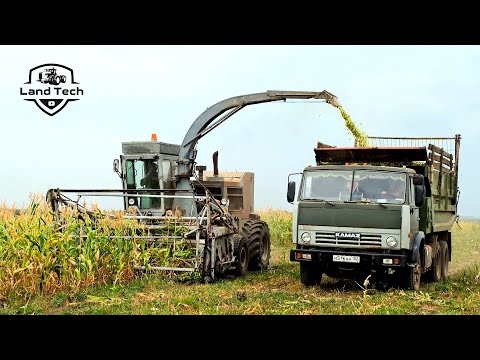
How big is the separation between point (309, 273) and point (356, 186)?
2167 mm

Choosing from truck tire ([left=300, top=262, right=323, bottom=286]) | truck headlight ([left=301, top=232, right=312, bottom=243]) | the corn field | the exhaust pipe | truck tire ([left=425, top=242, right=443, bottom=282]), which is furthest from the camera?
the exhaust pipe

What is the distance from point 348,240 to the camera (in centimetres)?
1310

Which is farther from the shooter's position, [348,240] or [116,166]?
[116,166]

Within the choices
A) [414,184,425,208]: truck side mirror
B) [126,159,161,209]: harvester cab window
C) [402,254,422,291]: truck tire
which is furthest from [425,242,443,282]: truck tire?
[126,159,161,209]: harvester cab window

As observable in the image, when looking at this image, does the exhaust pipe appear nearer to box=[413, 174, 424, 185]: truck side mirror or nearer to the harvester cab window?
the harvester cab window

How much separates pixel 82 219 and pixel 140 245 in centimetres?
191

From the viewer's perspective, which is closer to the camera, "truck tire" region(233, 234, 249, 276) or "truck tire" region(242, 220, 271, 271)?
"truck tire" region(233, 234, 249, 276)

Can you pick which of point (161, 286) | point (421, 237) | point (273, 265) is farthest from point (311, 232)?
point (273, 265)

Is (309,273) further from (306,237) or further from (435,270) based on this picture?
(435,270)

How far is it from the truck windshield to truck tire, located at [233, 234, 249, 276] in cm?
325

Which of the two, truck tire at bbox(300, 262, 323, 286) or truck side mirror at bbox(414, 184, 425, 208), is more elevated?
truck side mirror at bbox(414, 184, 425, 208)

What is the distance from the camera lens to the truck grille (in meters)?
13.0

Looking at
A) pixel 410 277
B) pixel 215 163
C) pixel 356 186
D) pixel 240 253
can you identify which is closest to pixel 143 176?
pixel 215 163

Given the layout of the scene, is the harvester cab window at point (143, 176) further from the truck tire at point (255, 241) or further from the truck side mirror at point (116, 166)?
the truck tire at point (255, 241)
